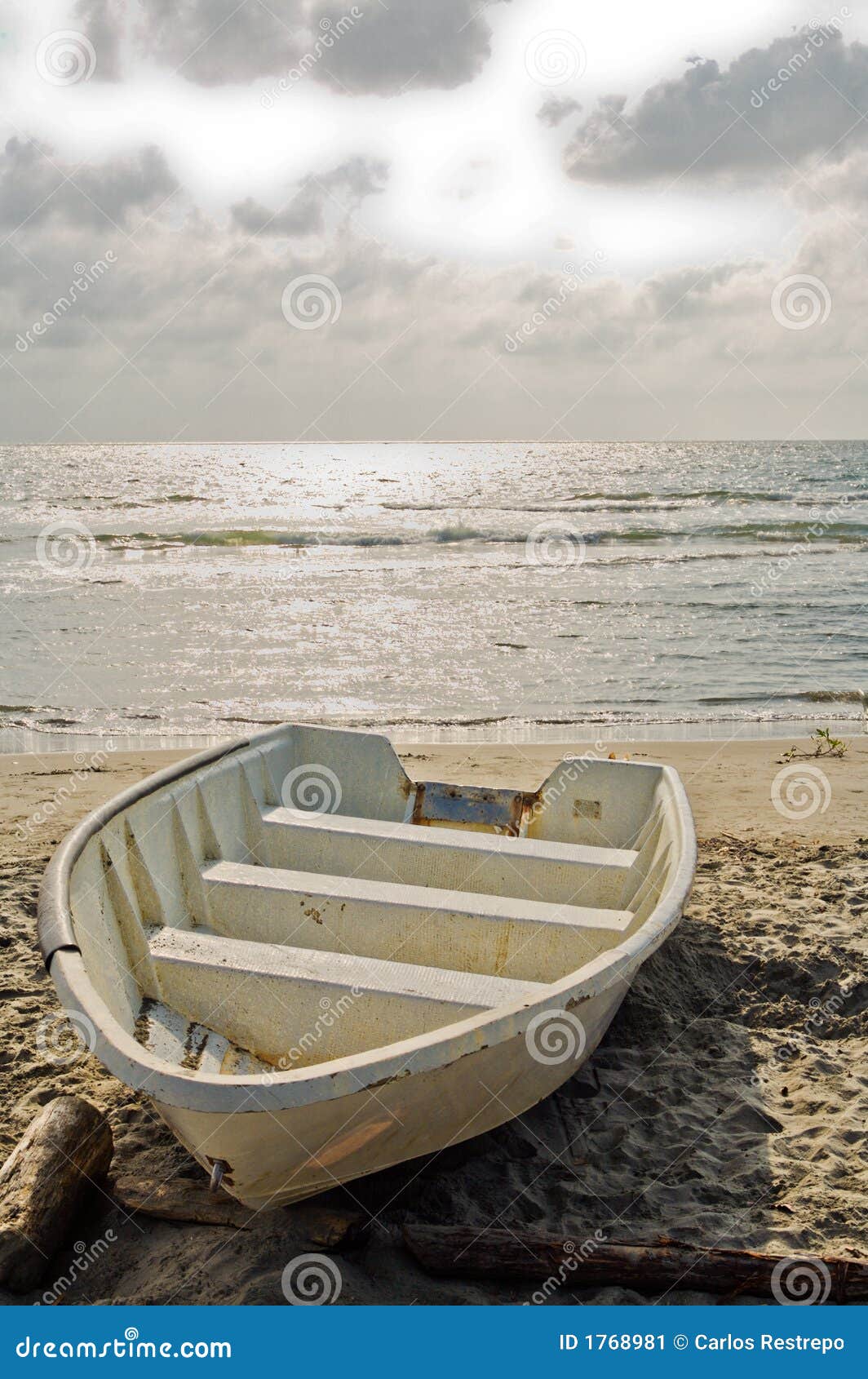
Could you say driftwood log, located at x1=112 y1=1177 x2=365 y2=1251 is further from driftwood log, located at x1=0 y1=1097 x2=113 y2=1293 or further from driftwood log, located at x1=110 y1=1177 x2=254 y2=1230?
driftwood log, located at x1=0 y1=1097 x2=113 y2=1293

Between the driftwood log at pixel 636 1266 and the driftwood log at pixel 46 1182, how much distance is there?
102cm

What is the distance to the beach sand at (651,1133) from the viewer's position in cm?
302

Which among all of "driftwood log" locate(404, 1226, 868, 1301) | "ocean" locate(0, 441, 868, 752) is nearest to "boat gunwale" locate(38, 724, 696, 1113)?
"driftwood log" locate(404, 1226, 868, 1301)

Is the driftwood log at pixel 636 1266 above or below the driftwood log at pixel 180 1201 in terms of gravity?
below

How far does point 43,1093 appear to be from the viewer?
380cm

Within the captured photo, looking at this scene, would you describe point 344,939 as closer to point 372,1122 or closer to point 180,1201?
point 180,1201

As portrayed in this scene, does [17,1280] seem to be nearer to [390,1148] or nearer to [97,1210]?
[97,1210]

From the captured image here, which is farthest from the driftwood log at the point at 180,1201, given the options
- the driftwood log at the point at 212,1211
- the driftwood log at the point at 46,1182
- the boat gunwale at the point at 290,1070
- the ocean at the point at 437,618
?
the ocean at the point at 437,618

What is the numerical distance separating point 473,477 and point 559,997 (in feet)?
167

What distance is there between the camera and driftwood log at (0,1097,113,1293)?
2.97 metres

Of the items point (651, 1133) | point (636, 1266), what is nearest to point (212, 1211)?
point (636, 1266)

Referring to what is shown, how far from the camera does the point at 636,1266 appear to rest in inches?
116

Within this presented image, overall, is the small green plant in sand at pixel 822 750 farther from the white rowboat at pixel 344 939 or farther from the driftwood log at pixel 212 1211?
the driftwood log at pixel 212 1211

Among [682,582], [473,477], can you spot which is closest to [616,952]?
[682,582]
